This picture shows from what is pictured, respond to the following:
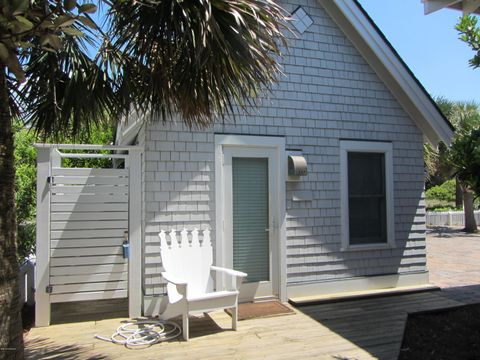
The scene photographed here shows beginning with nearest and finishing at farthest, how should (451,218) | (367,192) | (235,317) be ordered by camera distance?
(235,317), (367,192), (451,218)

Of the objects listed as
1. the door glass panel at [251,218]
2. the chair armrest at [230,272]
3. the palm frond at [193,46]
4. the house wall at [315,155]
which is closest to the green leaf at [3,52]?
the palm frond at [193,46]

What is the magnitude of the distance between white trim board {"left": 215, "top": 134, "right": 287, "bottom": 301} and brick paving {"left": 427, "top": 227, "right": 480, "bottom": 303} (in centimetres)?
258

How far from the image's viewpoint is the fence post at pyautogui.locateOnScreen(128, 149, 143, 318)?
5.18m

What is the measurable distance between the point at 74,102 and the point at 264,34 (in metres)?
1.96

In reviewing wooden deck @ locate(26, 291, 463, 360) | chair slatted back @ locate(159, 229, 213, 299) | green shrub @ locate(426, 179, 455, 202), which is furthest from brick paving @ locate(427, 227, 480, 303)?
green shrub @ locate(426, 179, 455, 202)

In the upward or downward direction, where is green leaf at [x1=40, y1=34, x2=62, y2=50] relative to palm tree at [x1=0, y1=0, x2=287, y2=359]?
downward

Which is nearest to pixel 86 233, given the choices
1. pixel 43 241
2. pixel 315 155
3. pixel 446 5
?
pixel 43 241

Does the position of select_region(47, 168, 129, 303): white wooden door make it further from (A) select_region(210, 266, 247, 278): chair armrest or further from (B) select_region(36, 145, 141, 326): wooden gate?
(A) select_region(210, 266, 247, 278): chair armrest

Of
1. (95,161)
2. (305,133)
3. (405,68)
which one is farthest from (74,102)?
(95,161)

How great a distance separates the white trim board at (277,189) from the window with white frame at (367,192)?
41.9 inches

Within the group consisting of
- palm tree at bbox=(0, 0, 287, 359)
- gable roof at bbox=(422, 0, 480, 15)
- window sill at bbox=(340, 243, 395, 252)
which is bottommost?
window sill at bbox=(340, 243, 395, 252)

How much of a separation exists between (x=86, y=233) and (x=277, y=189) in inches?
105

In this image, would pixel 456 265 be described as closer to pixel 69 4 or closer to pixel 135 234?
pixel 135 234

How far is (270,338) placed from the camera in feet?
14.7
